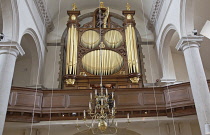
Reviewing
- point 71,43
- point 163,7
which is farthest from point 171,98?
point 71,43

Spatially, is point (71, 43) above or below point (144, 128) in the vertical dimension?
above

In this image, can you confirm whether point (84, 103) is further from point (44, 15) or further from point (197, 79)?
point (44, 15)

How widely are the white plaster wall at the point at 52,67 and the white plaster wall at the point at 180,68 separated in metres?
6.52

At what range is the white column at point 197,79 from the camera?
22.7 ft

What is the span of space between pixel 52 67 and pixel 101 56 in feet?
9.88

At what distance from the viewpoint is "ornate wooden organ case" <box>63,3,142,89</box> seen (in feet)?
34.4

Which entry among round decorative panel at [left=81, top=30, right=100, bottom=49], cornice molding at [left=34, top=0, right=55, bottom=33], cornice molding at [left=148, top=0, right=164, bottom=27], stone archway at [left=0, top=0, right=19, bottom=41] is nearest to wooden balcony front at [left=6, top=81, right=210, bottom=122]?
stone archway at [left=0, top=0, right=19, bottom=41]

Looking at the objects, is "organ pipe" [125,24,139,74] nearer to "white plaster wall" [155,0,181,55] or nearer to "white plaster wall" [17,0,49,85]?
"white plaster wall" [155,0,181,55]

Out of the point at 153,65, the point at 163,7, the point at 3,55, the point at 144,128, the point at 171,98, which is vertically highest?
the point at 163,7

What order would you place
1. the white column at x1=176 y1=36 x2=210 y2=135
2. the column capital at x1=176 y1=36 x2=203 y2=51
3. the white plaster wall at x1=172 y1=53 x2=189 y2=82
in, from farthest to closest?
the white plaster wall at x1=172 y1=53 x2=189 y2=82
the column capital at x1=176 y1=36 x2=203 y2=51
the white column at x1=176 y1=36 x2=210 y2=135

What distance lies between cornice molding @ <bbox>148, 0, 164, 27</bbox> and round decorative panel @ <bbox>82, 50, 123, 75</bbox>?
3237mm

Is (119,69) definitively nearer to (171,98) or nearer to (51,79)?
(171,98)

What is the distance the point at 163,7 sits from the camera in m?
11.0

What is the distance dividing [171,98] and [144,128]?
1965 millimetres
